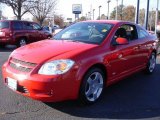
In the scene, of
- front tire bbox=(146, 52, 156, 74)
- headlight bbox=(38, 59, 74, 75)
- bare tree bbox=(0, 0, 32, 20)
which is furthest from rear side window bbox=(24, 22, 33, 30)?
bare tree bbox=(0, 0, 32, 20)

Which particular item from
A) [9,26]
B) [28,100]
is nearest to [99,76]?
[28,100]

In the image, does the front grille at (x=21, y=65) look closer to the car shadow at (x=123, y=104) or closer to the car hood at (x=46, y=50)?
the car hood at (x=46, y=50)

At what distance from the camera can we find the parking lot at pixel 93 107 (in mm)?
4383

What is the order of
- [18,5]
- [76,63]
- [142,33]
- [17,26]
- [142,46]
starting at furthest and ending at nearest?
[18,5] < [17,26] < [142,33] < [142,46] < [76,63]

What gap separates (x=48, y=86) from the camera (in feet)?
13.7

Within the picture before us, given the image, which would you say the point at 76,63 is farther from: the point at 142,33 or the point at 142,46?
the point at 142,33

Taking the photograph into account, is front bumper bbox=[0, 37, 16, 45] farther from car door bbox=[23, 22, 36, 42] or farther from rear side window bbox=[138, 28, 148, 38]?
rear side window bbox=[138, 28, 148, 38]

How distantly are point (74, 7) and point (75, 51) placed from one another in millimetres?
21876

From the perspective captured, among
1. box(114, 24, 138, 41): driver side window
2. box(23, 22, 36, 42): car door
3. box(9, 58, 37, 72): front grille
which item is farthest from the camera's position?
box(23, 22, 36, 42): car door

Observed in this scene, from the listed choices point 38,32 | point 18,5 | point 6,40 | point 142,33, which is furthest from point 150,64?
point 18,5

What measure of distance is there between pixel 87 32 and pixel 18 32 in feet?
31.1

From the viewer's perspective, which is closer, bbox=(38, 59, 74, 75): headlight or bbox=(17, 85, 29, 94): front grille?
bbox=(38, 59, 74, 75): headlight

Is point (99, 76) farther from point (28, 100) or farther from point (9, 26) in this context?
point (9, 26)

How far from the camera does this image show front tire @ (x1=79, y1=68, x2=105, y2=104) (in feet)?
15.1
